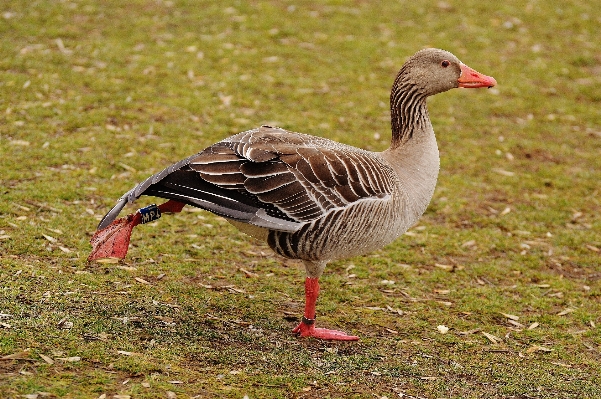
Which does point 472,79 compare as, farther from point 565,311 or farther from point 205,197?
point 205,197

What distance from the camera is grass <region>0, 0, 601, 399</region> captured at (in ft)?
16.8

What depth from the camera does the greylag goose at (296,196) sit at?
5.33 m

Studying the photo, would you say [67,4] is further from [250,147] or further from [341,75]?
[250,147]

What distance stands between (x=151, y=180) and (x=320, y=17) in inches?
341

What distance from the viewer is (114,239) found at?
5.43m

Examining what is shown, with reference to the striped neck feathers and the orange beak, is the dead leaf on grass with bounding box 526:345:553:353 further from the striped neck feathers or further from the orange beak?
the orange beak

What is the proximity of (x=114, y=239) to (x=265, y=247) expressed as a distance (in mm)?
2113

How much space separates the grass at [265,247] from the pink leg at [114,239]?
1.40ft

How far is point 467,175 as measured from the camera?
920 centimetres

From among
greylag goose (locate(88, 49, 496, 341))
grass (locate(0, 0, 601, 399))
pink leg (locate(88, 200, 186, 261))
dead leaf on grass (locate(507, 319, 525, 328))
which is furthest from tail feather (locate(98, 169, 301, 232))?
dead leaf on grass (locate(507, 319, 525, 328))

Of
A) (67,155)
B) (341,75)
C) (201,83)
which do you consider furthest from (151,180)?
(341,75)

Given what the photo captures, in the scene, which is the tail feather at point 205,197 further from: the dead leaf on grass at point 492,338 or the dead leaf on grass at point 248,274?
the dead leaf on grass at point 492,338

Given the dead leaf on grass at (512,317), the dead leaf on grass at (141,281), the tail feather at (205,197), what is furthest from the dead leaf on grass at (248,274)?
the dead leaf on grass at (512,317)

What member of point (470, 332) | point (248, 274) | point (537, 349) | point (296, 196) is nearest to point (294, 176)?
point (296, 196)
